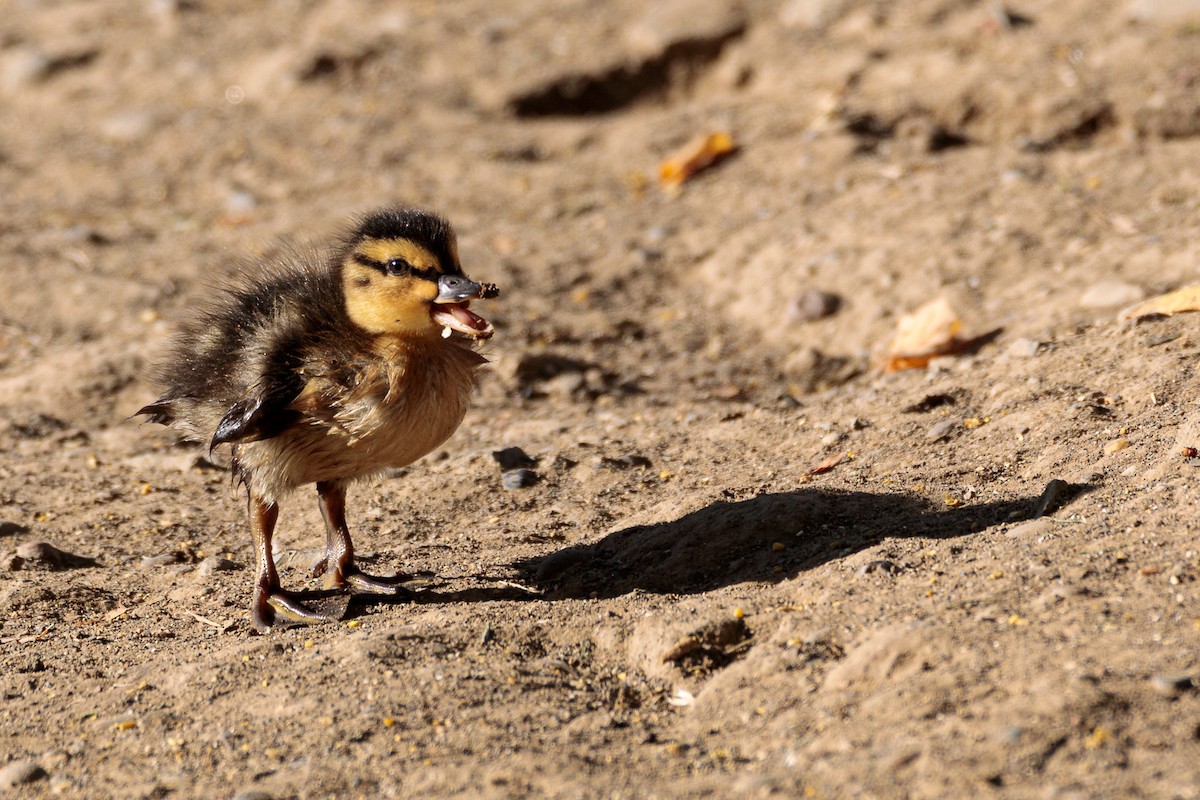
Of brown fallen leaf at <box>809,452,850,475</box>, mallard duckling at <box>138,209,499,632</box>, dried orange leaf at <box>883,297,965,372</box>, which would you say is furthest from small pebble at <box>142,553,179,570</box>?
dried orange leaf at <box>883,297,965,372</box>

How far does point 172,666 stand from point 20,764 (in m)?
0.67

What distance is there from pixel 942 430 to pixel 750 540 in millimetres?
1200

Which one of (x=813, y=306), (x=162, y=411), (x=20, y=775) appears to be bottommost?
(x=813, y=306)

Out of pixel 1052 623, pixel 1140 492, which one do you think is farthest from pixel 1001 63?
pixel 1052 623

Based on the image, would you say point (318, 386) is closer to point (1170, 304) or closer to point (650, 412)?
point (650, 412)

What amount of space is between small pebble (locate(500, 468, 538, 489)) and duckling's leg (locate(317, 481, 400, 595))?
37.7 inches

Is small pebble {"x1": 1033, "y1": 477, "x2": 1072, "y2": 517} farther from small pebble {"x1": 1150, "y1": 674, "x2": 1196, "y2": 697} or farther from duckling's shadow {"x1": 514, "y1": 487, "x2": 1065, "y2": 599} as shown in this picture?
small pebble {"x1": 1150, "y1": 674, "x2": 1196, "y2": 697}

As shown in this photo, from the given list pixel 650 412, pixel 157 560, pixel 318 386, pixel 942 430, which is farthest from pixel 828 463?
pixel 157 560

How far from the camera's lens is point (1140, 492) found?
4.75 meters

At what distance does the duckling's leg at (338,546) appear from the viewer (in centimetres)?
540

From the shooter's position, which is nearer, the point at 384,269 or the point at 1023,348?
the point at 384,269

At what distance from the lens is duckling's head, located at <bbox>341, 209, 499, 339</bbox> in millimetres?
5105

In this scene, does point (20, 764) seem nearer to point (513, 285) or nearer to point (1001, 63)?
point (513, 285)

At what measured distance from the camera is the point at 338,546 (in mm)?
5473
